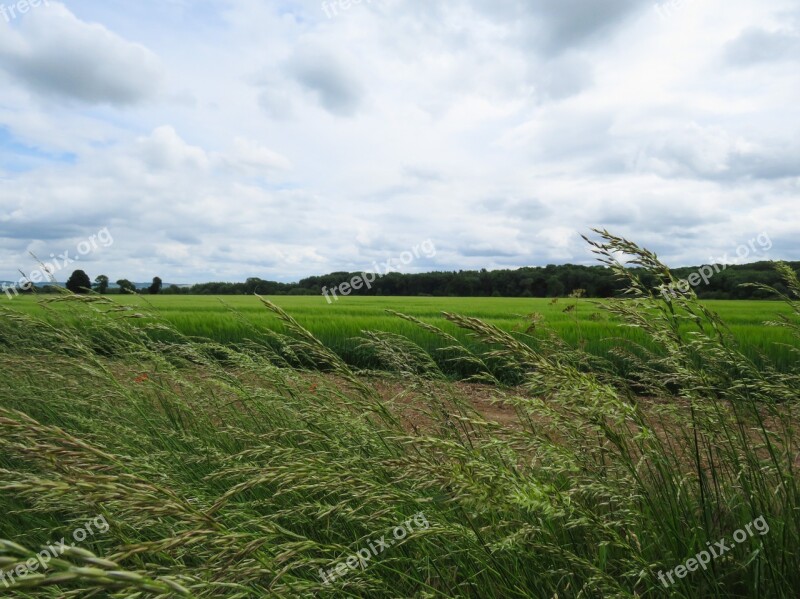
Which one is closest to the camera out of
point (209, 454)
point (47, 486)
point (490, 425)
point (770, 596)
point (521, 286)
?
point (47, 486)

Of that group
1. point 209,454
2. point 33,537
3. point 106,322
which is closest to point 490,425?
point 209,454

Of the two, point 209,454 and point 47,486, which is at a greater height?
point 47,486

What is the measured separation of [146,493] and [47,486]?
17cm

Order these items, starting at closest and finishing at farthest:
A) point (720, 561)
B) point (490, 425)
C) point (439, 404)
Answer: point (490, 425), point (720, 561), point (439, 404)

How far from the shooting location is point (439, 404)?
2.39m

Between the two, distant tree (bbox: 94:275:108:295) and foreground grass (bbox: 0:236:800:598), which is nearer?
foreground grass (bbox: 0:236:800:598)

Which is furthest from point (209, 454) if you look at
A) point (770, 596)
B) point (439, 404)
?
point (770, 596)

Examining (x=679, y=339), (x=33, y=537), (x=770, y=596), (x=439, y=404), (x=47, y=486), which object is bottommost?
(x=33, y=537)

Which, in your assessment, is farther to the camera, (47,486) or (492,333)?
(492,333)

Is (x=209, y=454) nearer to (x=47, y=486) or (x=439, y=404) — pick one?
(x=439, y=404)

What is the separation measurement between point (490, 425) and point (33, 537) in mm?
2578

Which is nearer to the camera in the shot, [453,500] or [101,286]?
[453,500]

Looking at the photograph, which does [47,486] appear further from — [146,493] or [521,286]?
[521,286]

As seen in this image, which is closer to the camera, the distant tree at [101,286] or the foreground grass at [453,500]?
the foreground grass at [453,500]
